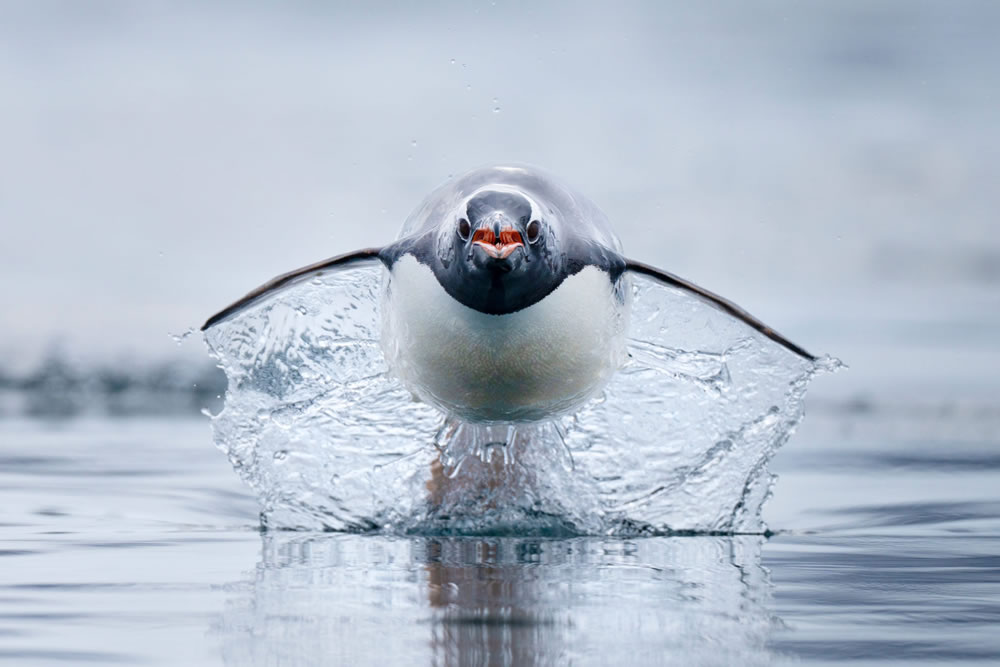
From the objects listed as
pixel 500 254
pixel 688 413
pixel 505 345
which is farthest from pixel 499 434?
pixel 500 254

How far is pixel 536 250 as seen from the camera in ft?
21.6

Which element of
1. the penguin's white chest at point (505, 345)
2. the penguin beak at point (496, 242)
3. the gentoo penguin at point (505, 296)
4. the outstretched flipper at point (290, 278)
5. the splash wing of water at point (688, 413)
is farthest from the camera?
the splash wing of water at point (688, 413)

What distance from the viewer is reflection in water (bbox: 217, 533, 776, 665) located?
13.2ft

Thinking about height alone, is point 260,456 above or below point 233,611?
above

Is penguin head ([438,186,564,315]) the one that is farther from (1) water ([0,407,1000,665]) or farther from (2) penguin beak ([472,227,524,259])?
(1) water ([0,407,1000,665])

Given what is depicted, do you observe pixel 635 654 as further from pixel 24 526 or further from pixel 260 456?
pixel 260 456

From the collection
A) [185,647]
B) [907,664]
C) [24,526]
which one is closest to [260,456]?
[24,526]

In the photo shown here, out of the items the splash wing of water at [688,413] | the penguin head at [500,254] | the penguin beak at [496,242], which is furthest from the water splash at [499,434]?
the penguin beak at [496,242]

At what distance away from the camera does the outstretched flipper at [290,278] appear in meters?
7.68

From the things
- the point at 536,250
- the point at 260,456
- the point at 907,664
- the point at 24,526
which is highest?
the point at 536,250

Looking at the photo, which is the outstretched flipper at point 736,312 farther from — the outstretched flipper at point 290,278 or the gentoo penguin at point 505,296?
the outstretched flipper at point 290,278

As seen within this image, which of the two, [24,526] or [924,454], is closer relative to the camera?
[24,526]

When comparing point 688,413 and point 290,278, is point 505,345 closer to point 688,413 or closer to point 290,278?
point 290,278

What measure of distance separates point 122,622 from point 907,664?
7.98 feet
